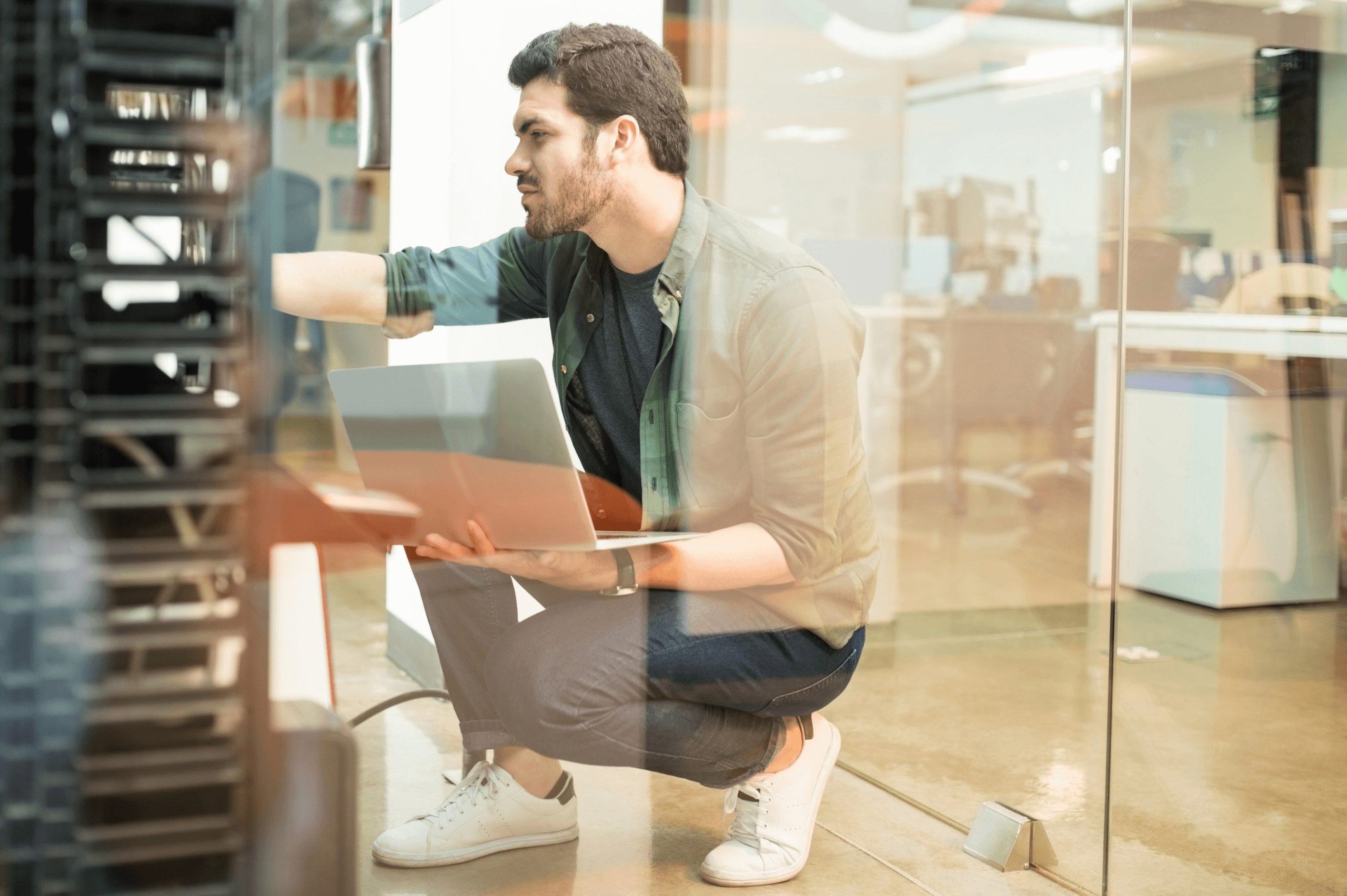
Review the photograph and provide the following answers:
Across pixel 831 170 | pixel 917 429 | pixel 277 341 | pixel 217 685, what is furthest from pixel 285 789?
pixel 917 429

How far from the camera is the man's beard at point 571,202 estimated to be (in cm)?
110

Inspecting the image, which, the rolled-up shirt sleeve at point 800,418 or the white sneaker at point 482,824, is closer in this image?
the white sneaker at point 482,824

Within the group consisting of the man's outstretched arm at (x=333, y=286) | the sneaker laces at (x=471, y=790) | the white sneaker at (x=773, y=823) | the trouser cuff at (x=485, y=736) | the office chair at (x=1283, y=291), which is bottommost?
the white sneaker at (x=773, y=823)

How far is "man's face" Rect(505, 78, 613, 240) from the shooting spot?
3.55ft

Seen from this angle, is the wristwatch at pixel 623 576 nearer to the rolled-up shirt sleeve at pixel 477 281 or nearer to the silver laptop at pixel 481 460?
the silver laptop at pixel 481 460

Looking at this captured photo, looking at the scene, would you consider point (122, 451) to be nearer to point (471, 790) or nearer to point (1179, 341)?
point (471, 790)

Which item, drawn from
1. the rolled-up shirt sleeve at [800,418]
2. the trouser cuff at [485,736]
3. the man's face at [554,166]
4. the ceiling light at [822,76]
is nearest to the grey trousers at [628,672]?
the trouser cuff at [485,736]

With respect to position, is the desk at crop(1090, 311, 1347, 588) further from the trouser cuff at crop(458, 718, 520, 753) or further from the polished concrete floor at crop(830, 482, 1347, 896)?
the trouser cuff at crop(458, 718, 520, 753)

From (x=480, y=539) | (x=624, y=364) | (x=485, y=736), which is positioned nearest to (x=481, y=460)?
(x=480, y=539)

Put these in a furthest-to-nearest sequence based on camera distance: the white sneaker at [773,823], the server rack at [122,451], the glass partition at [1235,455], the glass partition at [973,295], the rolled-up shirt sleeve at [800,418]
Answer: the glass partition at [973,295], the glass partition at [1235,455], the white sneaker at [773,823], the rolled-up shirt sleeve at [800,418], the server rack at [122,451]

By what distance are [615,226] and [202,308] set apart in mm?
806

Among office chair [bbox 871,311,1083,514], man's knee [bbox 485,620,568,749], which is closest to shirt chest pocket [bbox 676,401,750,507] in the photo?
man's knee [bbox 485,620,568,749]

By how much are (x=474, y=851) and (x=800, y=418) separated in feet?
1.85

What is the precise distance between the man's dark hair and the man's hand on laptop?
1.28 ft
